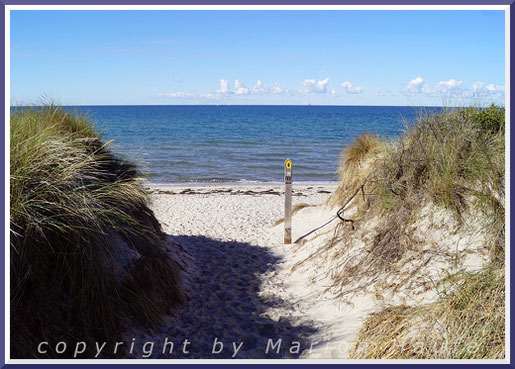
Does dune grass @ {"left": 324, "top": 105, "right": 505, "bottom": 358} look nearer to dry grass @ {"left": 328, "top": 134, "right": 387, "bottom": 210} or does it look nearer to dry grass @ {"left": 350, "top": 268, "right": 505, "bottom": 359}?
dry grass @ {"left": 350, "top": 268, "right": 505, "bottom": 359}

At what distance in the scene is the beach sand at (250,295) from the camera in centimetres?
500

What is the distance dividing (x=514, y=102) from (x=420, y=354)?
87.4 inches

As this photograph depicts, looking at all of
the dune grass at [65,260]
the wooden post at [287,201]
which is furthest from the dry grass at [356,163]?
the dune grass at [65,260]

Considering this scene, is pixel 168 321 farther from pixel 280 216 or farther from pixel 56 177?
pixel 280 216

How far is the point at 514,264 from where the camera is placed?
388 cm

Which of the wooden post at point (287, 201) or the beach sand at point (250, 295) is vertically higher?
the wooden post at point (287, 201)

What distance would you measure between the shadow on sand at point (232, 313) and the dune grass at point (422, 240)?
2.96ft

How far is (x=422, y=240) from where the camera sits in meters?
5.96

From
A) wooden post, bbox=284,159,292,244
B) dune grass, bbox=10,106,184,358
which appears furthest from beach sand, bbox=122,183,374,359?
dune grass, bbox=10,106,184,358

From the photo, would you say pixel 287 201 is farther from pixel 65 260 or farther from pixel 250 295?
pixel 65 260

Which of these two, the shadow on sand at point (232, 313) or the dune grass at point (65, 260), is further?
the shadow on sand at point (232, 313)

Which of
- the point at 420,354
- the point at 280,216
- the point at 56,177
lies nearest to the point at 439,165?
the point at 420,354

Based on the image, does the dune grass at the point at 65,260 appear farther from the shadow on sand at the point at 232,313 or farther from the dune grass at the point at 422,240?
the dune grass at the point at 422,240

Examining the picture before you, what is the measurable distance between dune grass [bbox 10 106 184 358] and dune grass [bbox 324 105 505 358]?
97.0 inches
